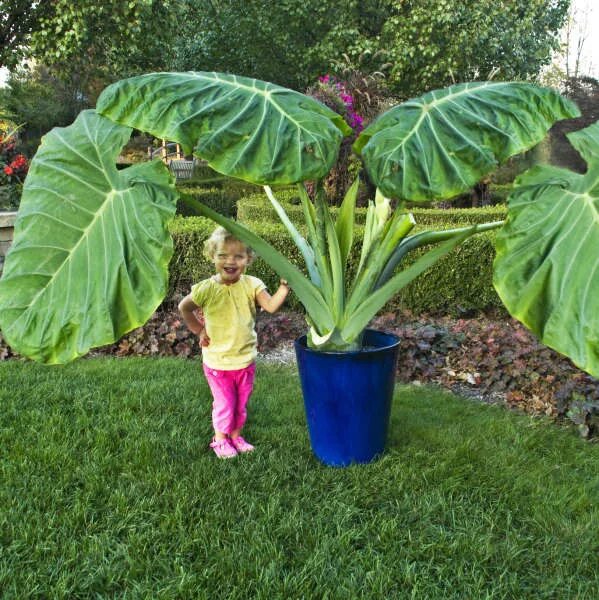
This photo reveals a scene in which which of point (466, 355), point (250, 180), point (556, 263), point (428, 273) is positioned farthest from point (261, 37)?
point (556, 263)

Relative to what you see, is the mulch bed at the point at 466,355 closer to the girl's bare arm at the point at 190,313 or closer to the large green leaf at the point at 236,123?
the girl's bare arm at the point at 190,313

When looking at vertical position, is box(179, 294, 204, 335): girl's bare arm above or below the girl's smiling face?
below

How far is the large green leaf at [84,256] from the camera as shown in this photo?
172 centimetres

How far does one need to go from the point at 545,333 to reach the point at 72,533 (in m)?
1.58

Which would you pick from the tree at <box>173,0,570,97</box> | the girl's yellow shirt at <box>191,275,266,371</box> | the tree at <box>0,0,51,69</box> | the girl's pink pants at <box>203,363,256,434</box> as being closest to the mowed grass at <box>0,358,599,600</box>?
the girl's pink pants at <box>203,363,256,434</box>

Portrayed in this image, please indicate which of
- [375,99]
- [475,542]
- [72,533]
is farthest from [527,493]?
[375,99]

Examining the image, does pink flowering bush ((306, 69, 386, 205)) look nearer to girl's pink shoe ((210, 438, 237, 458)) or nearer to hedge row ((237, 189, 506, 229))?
hedge row ((237, 189, 506, 229))

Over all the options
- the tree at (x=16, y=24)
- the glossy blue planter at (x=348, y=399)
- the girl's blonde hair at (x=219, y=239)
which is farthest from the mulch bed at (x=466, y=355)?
the tree at (x=16, y=24)

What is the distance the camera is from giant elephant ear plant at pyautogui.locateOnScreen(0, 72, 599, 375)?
1700 mm

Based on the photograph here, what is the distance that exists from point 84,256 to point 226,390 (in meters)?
1.00

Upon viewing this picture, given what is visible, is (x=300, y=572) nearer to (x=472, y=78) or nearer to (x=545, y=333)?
(x=545, y=333)

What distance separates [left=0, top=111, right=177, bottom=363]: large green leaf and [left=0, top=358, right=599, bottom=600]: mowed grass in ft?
2.26

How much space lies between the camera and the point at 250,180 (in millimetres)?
1715

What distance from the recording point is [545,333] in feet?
5.37
